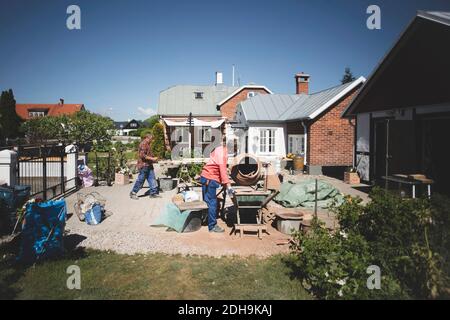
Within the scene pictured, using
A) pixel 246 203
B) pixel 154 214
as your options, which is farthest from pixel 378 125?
pixel 154 214

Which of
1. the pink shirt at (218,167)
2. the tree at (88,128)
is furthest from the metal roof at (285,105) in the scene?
the tree at (88,128)

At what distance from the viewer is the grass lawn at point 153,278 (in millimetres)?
3984

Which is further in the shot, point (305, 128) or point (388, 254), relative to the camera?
point (305, 128)

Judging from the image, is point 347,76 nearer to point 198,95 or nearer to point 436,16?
point 198,95

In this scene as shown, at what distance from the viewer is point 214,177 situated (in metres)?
6.79

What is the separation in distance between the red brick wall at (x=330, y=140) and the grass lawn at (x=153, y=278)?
1196 cm

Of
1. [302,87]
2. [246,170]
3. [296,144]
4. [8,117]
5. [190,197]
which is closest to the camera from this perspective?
[190,197]

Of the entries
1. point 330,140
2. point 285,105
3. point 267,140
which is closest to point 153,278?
point 330,140

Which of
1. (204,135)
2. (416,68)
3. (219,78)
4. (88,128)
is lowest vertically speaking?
(204,135)

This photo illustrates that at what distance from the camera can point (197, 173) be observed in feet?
39.7

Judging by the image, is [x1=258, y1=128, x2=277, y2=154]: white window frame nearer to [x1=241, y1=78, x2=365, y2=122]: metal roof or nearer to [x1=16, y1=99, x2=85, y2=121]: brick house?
[x1=241, y1=78, x2=365, y2=122]: metal roof

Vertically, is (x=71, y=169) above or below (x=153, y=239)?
above

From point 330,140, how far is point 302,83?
1038 centimetres
